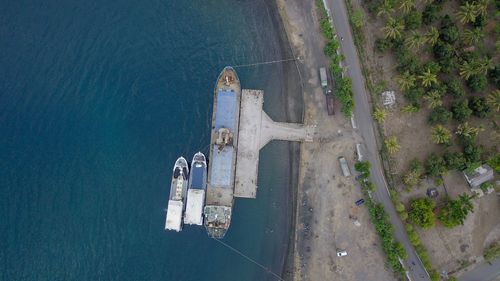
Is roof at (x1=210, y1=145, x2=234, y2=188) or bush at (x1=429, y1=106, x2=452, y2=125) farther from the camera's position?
roof at (x1=210, y1=145, x2=234, y2=188)

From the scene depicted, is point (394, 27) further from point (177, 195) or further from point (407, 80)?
point (177, 195)

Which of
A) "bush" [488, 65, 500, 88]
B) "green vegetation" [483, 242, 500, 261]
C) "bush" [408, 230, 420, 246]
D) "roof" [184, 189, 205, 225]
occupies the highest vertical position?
"bush" [488, 65, 500, 88]

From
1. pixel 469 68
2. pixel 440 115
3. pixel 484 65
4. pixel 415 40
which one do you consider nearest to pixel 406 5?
pixel 415 40

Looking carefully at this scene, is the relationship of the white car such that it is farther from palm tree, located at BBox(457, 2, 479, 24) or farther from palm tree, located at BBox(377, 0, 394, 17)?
palm tree, located at BBox(457, 2, 479, 24)

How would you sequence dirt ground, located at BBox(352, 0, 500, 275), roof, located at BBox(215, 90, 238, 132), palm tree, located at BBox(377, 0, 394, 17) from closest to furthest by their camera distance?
palm tree, located at BBox(377, 0, 394, 17) < dirt ground, located at BBox(352, 0, 500, 275) < roof, located at BBox(215, 90, 238, 132)

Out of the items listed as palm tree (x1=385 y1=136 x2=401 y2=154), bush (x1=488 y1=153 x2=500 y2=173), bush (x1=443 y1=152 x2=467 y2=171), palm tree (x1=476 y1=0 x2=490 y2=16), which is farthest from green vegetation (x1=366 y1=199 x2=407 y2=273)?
palm tree (x1=476 y1=0 x2=490 y2=16)

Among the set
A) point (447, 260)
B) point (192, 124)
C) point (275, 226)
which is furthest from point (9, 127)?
point (447, 260)
